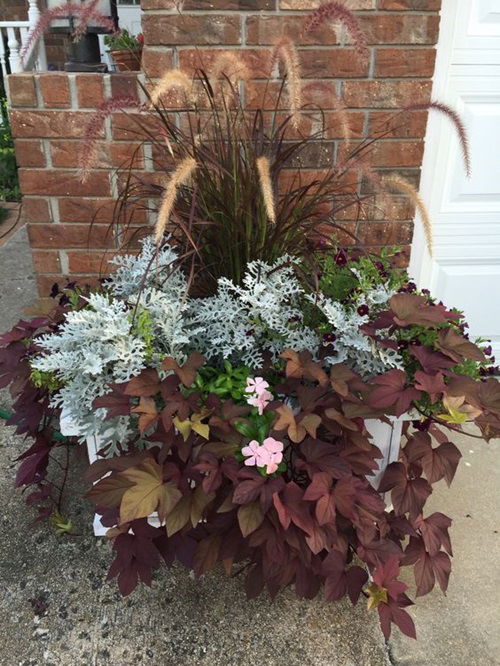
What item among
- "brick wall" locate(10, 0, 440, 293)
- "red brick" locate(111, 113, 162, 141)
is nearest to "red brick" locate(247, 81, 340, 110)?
"brick wall" locate(10, 0, 440, 293)

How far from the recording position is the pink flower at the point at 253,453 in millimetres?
1357

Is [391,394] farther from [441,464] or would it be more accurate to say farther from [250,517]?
[250,517]

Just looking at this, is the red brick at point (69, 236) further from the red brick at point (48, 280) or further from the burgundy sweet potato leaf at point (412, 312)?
the burgundy sweet potato leaf at point (412, 312)

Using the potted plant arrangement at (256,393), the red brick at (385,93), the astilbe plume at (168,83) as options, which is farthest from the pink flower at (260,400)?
the red brick at (385,93)

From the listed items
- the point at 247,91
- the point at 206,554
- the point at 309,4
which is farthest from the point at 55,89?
the point at 206,554

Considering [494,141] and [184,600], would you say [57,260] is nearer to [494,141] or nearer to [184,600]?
[184,600]

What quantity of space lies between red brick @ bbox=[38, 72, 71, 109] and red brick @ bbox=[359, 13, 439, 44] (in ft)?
3.53

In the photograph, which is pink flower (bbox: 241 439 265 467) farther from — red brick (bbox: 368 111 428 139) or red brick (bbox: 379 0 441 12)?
red brick (bbox: 379 0 441 12)

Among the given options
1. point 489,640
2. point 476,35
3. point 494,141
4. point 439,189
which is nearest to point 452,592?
point 489,640

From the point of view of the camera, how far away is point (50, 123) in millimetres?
2170

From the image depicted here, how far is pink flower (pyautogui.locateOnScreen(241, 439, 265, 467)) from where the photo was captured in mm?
1357

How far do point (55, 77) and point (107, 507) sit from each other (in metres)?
1.54

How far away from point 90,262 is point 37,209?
0.28 m

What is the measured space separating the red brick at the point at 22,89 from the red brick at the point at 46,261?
0.56 metres
